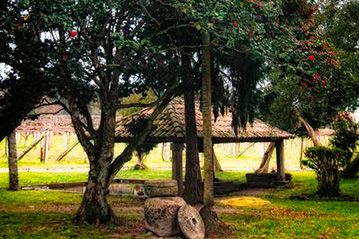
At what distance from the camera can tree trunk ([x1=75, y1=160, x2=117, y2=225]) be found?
12.9m

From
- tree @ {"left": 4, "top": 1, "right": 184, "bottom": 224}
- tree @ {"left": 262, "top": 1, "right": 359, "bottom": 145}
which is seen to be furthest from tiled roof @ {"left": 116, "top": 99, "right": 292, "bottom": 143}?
tree @ {"left": 4, "top": 1, "right": 184, "bottom": 224}

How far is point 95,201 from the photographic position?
12.9 metres

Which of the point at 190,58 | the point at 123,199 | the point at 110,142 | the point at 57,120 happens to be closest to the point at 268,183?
the point at 123,199

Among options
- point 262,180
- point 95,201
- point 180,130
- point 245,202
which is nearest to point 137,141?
point 95,201

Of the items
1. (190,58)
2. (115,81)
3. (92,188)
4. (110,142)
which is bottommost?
(92,188)

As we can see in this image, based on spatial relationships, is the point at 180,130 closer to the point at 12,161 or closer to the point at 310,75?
the point at 12,161

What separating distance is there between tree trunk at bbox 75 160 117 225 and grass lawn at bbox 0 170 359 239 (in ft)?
1.04

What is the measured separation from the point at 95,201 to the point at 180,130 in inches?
312

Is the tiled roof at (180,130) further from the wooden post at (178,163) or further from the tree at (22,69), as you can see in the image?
the tree at (22,69)

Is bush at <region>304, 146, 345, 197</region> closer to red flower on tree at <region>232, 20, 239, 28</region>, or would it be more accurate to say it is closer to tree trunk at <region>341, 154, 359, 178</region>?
tree trunk at <region>341, 154, 359, 178</region>

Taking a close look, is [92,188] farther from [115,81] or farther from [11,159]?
[11,159]

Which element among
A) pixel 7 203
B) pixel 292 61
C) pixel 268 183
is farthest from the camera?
pixel 268 183

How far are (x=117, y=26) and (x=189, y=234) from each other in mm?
5893

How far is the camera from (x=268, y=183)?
2639cm
